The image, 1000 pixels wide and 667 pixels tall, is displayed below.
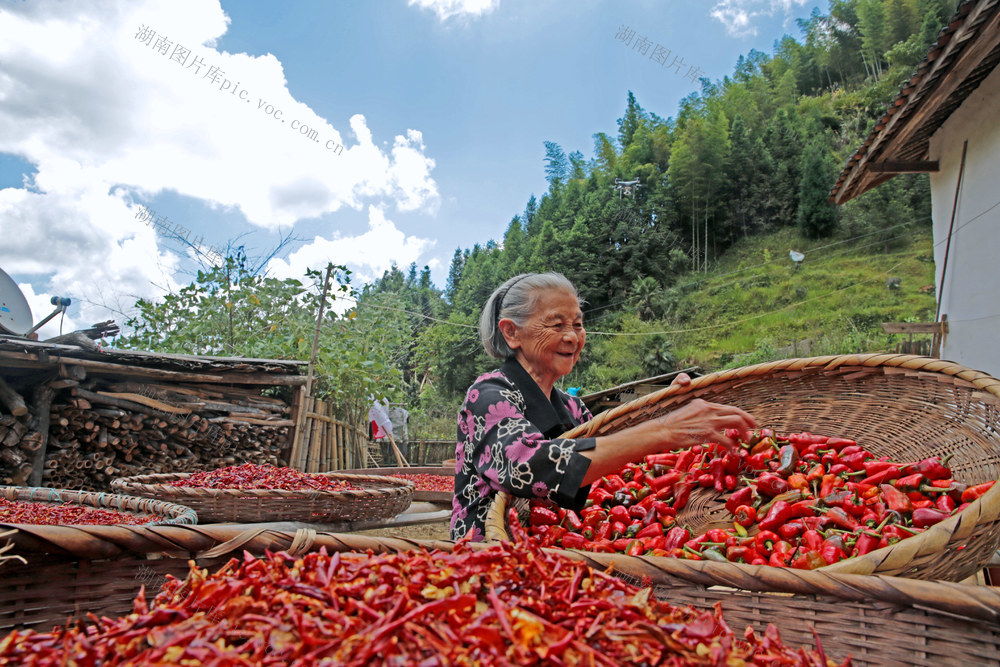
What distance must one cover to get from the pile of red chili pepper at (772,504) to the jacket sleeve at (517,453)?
163 mm

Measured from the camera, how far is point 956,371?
173 cm

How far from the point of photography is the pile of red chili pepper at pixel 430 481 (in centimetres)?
677

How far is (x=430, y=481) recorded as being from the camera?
284 inches

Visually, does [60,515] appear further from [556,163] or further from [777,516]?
[556,163]

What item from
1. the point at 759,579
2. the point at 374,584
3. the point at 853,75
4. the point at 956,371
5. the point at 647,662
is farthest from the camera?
the point at 853,75

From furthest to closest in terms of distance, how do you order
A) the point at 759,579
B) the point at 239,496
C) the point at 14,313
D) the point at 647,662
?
the point at 14,313, the point at 239,496, the point at 759,579, the point at 647,662

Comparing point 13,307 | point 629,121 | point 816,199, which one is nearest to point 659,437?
point 13,307

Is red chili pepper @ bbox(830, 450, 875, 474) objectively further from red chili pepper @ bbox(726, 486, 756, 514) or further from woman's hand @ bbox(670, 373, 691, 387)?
woman's hand @ bbox(670, 373, 691, 387)

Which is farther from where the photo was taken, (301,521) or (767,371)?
(301,521)

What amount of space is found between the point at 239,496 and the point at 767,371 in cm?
312

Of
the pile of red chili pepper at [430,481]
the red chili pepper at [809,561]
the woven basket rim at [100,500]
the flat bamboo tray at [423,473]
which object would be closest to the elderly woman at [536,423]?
the red chili pepper at [809,561]

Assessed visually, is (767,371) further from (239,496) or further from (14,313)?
(14,313)

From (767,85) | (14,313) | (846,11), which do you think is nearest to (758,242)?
(767,85)

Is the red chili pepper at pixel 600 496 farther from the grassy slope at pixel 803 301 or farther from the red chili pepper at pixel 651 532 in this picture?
the grassy slope at pixel 803 301
